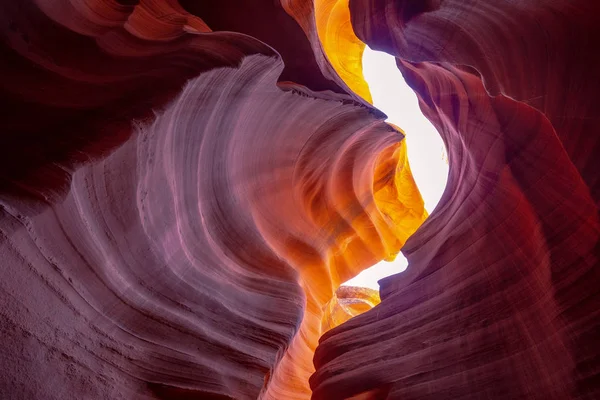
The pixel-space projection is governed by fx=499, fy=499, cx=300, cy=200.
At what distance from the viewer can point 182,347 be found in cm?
293

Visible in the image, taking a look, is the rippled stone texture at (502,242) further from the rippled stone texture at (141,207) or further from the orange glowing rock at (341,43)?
the orange glowing rock at (341,43)

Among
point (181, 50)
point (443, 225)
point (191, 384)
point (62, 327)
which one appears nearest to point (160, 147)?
point (181, 50)

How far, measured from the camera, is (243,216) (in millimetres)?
4188

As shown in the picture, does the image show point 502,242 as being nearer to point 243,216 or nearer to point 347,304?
point 243,216

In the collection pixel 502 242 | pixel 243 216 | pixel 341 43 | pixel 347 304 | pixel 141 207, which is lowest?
pixel 141 207

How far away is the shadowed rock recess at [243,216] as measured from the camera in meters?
2.33

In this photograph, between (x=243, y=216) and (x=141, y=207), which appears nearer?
(x=141, y=207)

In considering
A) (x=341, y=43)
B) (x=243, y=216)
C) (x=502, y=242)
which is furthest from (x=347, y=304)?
(x=502, y=242)

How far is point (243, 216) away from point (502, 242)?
202 centimetres

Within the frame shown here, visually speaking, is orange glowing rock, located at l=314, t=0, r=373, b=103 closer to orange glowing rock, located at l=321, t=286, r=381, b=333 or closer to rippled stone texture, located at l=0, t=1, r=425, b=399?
rippled stone texture, located at l=0, t=1, r=425, b=399

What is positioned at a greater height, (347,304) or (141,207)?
(347,304)

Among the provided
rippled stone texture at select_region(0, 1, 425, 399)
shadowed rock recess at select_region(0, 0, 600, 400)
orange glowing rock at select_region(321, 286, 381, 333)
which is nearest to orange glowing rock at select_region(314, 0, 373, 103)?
shadowed rock recess at select_region(0, 0, 600, 400)

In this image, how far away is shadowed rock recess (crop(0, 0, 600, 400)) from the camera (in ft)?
7.65

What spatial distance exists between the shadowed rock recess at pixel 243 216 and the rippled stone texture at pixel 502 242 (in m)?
0.01
